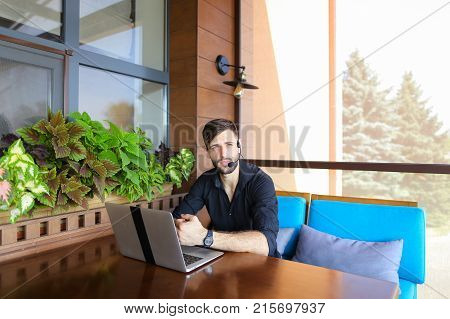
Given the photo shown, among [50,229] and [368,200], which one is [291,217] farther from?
[50,229]

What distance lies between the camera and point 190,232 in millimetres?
1060

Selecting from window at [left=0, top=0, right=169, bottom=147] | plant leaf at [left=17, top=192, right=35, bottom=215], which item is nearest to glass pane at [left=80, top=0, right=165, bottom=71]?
window at [left=0, top=0, right=169, bottom=147]

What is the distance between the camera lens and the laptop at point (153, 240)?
0.87m

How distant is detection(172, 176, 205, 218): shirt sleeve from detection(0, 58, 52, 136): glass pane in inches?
34.6

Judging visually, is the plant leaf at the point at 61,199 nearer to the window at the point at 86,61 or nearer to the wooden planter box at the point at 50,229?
the wooden planter box at the point at 50,229

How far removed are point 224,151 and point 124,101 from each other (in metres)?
0.89

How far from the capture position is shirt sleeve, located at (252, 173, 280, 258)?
1223 mm

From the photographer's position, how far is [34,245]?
1.19 meters

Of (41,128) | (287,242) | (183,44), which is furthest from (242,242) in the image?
(183,44)

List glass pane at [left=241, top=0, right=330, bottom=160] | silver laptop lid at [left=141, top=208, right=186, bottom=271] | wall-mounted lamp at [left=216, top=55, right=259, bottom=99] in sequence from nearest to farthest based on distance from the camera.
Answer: silver laptop lid at [left=141, top=208, right=186, bottom=271] → wall-mounted lamp at [left=216, top=55, right=259, bottom=99] → glass pane at [left=241, top=0, right=330, bottom=160]

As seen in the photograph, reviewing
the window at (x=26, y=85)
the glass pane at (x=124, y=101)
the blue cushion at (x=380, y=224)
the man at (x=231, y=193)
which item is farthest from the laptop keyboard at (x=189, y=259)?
the glass pane at (x=124, y=101)

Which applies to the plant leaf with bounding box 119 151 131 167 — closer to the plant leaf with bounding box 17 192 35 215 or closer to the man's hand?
the plant leaf with bounding box 17 192 35 215

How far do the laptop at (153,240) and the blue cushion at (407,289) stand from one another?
904mm

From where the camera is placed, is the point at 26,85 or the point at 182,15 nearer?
the point at 26,85
